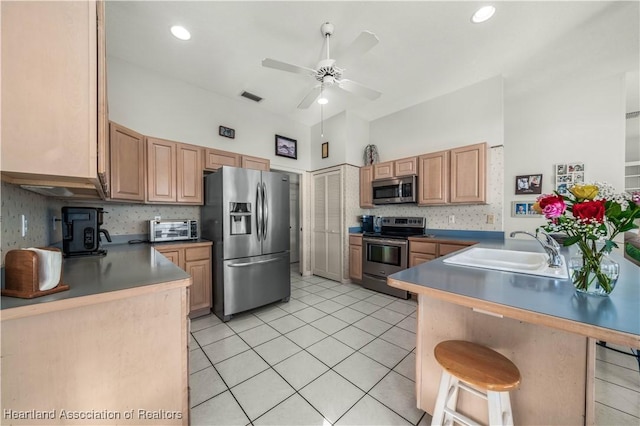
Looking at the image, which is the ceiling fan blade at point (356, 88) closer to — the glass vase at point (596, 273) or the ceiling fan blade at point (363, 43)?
the ceiling fan blade at point (363, 43)

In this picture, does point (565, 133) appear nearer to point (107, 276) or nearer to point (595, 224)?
point (595, 224)

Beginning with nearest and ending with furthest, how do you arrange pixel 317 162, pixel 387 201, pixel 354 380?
pixel 354 380 → pixel 387 201 → pixel 317 162

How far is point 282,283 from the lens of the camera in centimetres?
306

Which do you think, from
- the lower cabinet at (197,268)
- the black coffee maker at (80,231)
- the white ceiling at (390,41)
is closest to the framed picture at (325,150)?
the white ceiling at (390,41)

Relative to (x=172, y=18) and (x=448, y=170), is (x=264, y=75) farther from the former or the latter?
(x=448, y=170)

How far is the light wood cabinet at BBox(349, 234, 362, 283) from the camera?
12.6 feet

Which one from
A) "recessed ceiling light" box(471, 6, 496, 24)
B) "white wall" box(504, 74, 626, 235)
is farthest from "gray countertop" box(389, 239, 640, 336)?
"white wall" box(504, 74, 626, 235)

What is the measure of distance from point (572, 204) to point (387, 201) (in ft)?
9.19

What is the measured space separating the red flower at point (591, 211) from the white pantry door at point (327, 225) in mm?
3227

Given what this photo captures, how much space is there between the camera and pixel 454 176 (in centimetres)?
309

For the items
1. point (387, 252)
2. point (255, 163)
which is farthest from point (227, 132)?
point (387, 252)

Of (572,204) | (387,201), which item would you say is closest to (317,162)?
(387,201)

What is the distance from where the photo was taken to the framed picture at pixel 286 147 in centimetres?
404

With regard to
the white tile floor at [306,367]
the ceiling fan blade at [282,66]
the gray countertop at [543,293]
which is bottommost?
the white tile floor at [306,367]
